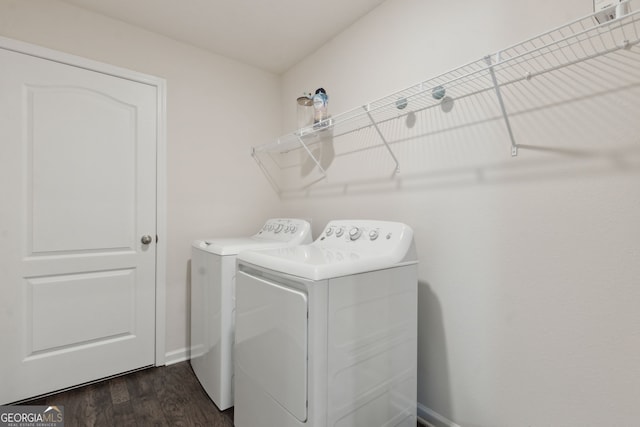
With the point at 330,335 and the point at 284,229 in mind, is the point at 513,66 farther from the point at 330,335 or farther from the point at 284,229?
the point at 284,229

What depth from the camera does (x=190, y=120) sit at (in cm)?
230

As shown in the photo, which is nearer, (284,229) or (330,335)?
(330,335)

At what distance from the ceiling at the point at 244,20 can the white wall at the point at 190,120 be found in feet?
0.41

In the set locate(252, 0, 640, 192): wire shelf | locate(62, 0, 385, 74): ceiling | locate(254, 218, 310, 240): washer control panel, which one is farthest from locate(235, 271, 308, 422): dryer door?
locate(62, 0, 385, 74): ceiling

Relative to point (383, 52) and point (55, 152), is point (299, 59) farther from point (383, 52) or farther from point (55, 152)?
point (55, 152)

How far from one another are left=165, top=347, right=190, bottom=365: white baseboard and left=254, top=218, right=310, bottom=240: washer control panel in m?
1.05

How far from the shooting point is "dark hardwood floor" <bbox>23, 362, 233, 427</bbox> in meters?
1.58

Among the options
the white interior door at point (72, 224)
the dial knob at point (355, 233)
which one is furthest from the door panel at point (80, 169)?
the dial knob at point (355, 233)

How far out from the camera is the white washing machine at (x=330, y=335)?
1.06 m

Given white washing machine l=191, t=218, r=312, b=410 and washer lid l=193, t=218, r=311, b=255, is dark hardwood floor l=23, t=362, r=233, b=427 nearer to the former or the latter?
white washing machine l=191, t=218, r=312, b=410

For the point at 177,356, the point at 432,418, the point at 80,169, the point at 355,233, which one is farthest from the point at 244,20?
the point at 432,418

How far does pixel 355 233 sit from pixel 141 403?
62.9 inches

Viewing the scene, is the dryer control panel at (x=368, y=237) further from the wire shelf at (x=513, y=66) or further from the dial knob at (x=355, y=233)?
the wire shelf at (x=513, y=66)

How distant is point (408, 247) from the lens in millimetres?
1398
